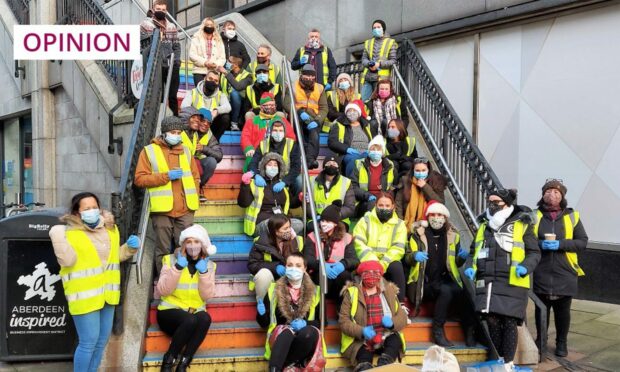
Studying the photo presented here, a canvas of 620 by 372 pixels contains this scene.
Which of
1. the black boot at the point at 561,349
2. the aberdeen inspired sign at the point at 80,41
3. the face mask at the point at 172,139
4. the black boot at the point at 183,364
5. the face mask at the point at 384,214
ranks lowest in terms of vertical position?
the black boot at the point at 561,349

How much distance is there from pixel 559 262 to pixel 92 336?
180 inches

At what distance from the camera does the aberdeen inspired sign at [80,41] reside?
26.6ft

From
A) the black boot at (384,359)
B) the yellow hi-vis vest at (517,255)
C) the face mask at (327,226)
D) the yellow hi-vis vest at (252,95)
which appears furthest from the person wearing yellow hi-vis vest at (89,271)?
the yellow hi-vis vest at (252,95)

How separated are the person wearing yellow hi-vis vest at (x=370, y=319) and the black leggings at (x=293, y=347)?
1.36ft

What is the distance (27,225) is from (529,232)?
15.8 ft

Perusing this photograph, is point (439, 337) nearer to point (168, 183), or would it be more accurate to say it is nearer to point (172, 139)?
point (168, 183)

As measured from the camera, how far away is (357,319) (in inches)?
218

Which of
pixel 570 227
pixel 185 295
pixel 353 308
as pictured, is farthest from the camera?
pixel 570 227

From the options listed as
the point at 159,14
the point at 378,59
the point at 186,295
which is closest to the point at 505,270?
the point at 186,295

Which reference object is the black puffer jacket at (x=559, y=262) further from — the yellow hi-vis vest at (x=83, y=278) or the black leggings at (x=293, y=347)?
the yellow hi-vis vest at (x=83, y=278)

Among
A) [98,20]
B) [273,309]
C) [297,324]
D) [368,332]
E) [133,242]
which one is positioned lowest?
[368,332]

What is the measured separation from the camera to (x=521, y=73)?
30.7ft

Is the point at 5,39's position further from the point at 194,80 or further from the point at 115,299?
the point at 115,299

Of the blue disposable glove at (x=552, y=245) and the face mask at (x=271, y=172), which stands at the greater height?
the face mask at (x=271, y=172)
